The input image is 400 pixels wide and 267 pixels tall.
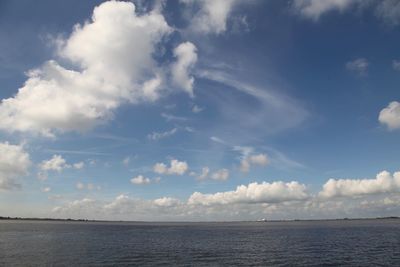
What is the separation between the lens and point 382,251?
9119cm

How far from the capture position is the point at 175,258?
8125 centimetres

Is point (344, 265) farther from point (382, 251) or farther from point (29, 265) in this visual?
point (29, 265)

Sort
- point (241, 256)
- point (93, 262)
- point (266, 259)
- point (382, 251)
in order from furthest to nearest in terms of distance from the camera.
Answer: point (382, 251), point (241, 256), point (266, 259), point (93, 262)

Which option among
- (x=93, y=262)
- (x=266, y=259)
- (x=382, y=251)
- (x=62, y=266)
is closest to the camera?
(x=62, y=266)

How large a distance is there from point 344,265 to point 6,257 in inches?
2938

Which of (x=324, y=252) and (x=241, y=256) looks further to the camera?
(x=324, y=252)

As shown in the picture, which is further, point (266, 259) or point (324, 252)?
point (324, 252)

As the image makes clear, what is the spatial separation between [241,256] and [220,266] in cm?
1648

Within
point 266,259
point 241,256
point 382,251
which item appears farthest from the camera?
point 382,251

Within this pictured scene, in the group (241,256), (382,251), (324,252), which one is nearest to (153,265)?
(241,256)

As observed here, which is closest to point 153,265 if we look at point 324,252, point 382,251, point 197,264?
point 197,264

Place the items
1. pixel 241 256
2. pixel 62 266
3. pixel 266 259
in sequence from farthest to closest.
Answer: pixel 241 256 < pixel 266 259 < pixel 62 266

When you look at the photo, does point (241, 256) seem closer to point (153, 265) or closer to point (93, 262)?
point (153, 265)

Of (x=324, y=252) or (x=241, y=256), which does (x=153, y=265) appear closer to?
(x=241, y=256)
